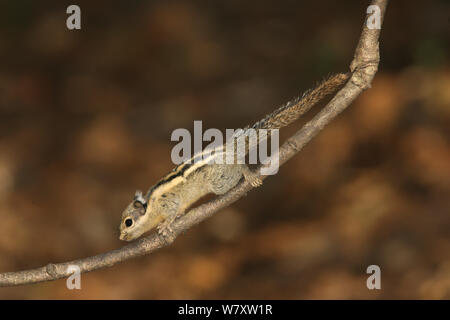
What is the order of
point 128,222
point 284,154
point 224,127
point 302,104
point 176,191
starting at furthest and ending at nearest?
1. point 224,127
2. point 176,191
3. point 128,222
4. point 302,104
5. point 284,154

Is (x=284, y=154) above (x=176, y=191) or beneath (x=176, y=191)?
beneath

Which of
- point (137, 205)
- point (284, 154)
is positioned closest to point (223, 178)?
point (137, 205)

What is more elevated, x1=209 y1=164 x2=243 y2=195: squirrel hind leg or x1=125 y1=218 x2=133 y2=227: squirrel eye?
x1=209 y1=164 x2=243 y2=195: squirrel hind leg

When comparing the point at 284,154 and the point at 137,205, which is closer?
the point at 284,154

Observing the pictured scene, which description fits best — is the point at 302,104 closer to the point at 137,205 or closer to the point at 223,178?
the point at 223,178

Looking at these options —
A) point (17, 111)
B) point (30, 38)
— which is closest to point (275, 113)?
point (17, 111)

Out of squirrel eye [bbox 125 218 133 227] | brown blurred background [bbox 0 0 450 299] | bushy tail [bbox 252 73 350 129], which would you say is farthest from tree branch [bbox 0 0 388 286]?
brown blurred background [bbox 0 0 450 299]

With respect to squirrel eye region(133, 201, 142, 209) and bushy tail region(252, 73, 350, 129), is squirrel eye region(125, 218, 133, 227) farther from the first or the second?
bushy tail region(252, 73, 350, 129)

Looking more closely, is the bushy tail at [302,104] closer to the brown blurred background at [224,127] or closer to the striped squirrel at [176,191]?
the striped squirrel at [176,191]
